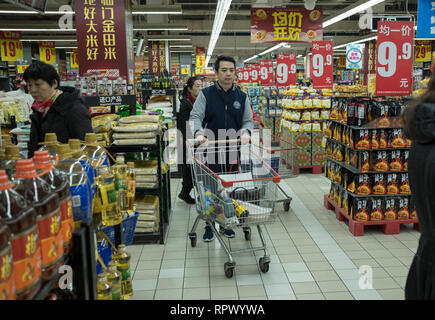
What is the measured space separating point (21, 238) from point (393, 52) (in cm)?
516

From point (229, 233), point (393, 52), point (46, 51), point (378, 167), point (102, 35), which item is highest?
point (46, 51)

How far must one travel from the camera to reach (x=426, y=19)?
5.90 metres

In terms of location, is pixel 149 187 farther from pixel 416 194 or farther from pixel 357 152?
pixel 416 194

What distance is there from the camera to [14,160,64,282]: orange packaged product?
4.21 feet

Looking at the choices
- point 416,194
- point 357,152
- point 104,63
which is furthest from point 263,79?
point 416,194

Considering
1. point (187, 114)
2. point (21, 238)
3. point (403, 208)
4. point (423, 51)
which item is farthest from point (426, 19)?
point (423, 51)

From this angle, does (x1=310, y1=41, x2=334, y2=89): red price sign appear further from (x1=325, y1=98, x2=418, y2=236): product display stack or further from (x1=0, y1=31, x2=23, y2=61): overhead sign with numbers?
(x1=0, y1=31, x2=23, y2=61): overhead sign with numbers

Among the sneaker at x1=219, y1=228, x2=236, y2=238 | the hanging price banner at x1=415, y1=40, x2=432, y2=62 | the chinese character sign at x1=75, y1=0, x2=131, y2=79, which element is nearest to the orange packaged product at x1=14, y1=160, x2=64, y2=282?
the sneaker at x1=219, y1=228, x2=236, y2=238

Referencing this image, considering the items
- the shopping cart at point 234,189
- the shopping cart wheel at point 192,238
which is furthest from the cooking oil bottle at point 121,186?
the shopping cart wheel at point 192,238

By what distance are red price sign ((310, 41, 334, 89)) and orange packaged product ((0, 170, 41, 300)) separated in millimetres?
9934

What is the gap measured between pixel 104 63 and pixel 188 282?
4.53 m

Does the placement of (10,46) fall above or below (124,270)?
above

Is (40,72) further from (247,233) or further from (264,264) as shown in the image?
(247,233)

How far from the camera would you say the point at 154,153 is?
511 centimetres
